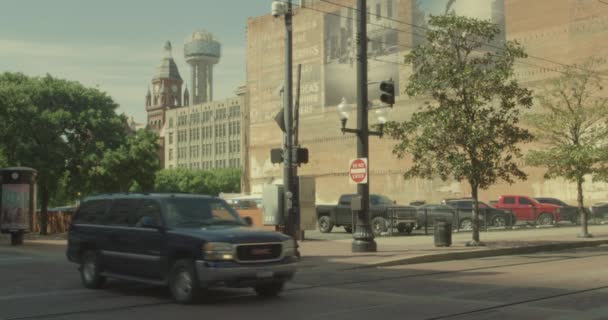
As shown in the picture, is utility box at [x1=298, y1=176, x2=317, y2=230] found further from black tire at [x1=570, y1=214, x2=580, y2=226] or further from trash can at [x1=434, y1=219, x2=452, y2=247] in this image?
black tire at [x1=570, y1=214, x2=580, y2=226]

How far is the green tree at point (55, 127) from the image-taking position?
36188mm

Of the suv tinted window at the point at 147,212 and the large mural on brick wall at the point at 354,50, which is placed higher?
the large mural on brick wall at the point at 354,50

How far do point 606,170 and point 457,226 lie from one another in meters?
8.30

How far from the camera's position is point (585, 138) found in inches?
Answer: 1142

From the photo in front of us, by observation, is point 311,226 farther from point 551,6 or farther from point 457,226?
point 551,6

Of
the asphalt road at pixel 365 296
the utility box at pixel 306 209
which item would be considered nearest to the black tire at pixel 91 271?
the asphalt road at pixel 365 296

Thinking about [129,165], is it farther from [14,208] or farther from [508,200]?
[508,200]

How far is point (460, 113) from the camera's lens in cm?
2305

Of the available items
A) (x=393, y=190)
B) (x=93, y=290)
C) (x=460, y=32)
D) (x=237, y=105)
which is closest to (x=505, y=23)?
(x=393, y=190)

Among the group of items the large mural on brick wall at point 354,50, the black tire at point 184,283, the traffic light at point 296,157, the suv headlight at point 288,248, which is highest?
the large mural on brick wall at point 354,50

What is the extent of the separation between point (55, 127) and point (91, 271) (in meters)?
25.7

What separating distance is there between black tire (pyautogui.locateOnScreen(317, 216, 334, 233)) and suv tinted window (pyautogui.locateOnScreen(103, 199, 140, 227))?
2210 centimetres

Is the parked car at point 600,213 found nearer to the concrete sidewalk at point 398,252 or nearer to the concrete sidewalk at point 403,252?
the concrete sidewalk at point 398,252

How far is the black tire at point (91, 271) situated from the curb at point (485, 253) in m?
6.39
